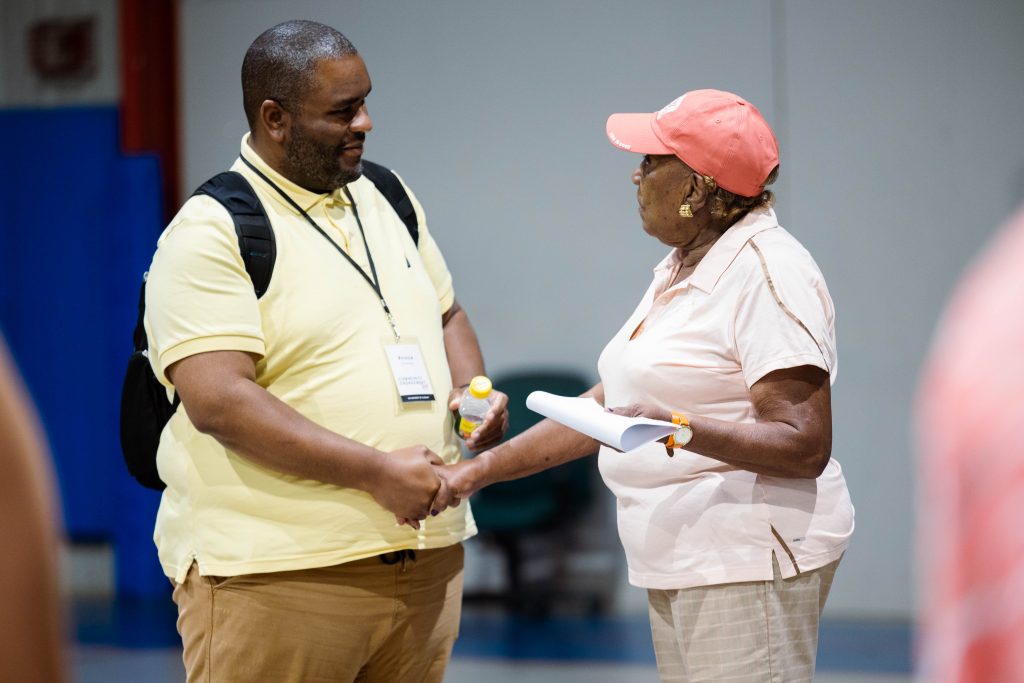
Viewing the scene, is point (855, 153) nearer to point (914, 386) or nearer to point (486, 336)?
point (914, 386)

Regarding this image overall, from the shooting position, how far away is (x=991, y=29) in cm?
546

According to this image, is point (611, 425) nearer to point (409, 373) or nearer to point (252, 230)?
point (409, 373)

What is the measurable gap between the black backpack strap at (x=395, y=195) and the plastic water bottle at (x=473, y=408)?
383 millimetres

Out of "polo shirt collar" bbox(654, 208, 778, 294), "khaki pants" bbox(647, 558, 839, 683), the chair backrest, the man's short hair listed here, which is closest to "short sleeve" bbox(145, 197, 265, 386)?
the man's short hair

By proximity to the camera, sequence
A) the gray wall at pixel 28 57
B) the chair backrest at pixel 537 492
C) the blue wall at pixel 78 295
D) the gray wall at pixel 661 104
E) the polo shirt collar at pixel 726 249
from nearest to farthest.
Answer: the polo shirt collar at pixel 726 249
the gray wall at pixel 661 104
the chair backrest at pixel 537 492
the blue wall at pixel 78 295
the gray wall at pixel 28 57

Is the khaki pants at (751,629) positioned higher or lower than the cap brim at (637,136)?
lower

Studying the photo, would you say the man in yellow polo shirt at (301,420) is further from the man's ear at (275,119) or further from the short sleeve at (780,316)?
the short sleeve at (780,316)

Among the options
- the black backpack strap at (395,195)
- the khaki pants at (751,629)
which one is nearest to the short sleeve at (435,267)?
the black backpack strap at (395,195)

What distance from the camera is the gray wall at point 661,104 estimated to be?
554cm

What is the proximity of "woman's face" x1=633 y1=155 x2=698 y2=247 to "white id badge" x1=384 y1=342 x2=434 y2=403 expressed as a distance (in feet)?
1.68

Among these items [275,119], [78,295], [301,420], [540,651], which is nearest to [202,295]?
[301,420]

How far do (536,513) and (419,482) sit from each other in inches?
145

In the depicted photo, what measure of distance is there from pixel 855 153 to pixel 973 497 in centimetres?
529

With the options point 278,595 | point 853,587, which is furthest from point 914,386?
point 278,595
